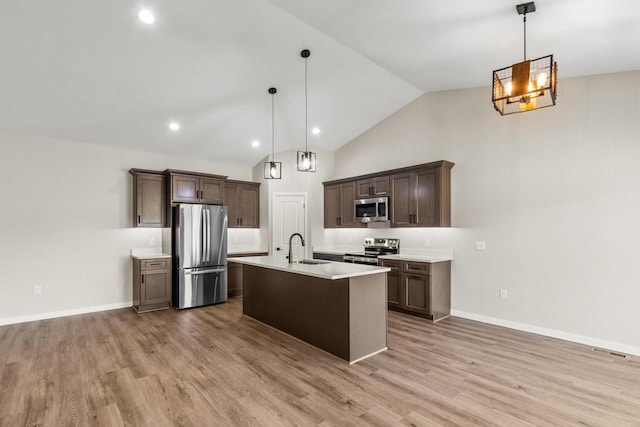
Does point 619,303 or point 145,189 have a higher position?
point 145,189

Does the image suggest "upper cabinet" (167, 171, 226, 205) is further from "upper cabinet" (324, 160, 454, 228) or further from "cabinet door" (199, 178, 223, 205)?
"upper cabinet" (324, 160, 454, 228)

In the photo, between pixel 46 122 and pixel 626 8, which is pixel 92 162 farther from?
pixel 626 8

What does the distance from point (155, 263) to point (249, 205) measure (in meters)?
2.31

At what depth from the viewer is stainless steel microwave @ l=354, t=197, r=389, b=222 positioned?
5.70 metres

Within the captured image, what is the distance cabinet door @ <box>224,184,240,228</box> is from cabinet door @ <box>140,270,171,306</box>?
1686mm

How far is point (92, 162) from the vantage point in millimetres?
5391

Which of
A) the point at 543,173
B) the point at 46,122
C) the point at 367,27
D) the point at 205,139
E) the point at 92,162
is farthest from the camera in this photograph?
the point at 205,139

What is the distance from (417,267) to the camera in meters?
4.92

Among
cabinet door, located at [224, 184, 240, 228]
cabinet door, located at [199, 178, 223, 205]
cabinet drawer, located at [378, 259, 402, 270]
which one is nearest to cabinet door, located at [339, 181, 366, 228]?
cabinet drawer, located at [378, 259, 402, 270]

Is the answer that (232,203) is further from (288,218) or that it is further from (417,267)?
(417,267)

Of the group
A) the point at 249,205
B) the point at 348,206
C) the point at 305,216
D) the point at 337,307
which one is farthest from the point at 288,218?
the point at 337,307

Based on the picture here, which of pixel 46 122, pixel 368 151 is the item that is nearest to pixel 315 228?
pixel 368 151

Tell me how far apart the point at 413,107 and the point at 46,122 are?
576 centimetres

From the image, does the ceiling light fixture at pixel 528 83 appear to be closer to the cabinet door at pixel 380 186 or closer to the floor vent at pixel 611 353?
the floor vent at pixel 611 353
